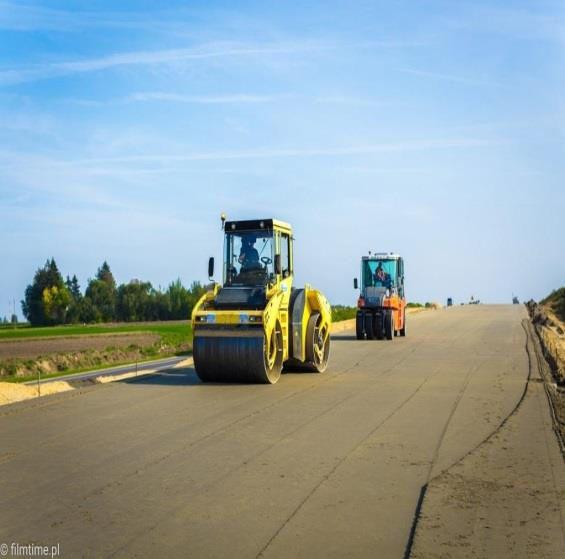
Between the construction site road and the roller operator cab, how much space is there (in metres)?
13.8

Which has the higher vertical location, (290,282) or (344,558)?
(290,282)

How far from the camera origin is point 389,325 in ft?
96.2

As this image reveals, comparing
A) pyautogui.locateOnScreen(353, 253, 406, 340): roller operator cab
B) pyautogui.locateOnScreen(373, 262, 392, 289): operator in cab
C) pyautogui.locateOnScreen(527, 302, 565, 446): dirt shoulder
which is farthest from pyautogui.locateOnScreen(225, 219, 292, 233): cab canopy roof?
pyautogui.locateOnScreen(373, 262, 392, 289): operator in cab

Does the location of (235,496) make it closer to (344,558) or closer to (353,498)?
(353,498)

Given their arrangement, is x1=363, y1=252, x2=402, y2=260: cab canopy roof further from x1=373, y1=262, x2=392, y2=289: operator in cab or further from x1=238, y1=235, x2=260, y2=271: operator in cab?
x1=238, y1=235, x2=260, y2=271: operator in cab

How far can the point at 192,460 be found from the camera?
8930 millimetres

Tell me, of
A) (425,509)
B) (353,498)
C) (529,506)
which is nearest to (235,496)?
(353,498)

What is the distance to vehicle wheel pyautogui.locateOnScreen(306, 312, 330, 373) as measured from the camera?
57.2 ft

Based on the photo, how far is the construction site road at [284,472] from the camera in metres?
6.25

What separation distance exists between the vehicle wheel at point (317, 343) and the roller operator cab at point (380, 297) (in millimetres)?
10725

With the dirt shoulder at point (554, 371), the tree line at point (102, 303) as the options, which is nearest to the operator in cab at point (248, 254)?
the dirt shoulder at point (554, 371)

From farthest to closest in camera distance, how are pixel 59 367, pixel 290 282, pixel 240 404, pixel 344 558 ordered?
pixel 59 367 → pixel 290 282 → pixel 240 404 → pixel 344 558

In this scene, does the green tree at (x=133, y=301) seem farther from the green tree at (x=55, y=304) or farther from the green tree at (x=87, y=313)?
the green tree at (x=55, y=304)

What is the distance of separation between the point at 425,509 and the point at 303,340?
33.9ft
